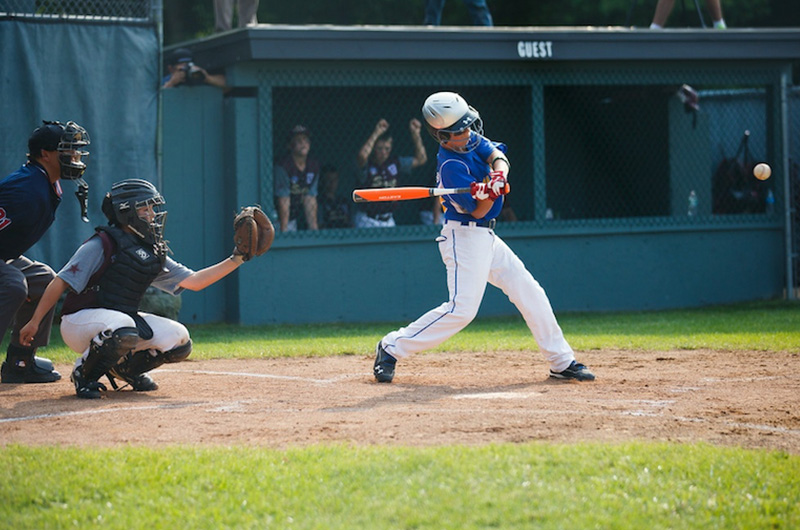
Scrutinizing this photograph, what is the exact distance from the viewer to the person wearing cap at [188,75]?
39.4 ft

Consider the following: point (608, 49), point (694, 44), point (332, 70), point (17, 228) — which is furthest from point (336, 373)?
point (694, 44)

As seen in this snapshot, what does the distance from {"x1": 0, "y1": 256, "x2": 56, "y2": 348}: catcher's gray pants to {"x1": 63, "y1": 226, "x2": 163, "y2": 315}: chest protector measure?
578 millimetres

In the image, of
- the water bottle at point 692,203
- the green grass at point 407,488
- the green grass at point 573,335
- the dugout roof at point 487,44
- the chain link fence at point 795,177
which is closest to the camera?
the green grass at point 407,488

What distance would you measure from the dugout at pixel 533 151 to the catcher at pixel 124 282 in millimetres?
4981

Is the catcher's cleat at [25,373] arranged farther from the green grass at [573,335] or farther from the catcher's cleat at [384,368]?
the catcher's cleat at [384,368]

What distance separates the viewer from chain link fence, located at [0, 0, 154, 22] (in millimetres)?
10727

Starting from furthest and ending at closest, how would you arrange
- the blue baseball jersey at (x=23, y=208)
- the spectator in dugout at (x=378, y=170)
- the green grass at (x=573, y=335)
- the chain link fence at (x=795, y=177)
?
the chain link fence at (x=795, y=177) → the spectator in dugout at (x=378, y=170) → the green grass at (x=573, y=335) → the blue baseball jersey at (x=23, y=208)

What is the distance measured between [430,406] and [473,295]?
1.09 meters

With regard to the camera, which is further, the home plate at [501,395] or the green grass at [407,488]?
the home plate at [501,395]

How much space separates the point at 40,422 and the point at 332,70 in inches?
284

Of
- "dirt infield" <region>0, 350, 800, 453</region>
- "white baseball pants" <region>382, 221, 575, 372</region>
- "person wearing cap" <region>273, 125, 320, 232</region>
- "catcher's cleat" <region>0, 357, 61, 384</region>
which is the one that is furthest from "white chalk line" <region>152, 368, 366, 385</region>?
"person wearing cap" <region>273, 125, 320, 232</region>

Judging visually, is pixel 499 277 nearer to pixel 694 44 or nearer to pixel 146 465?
pixel 146 465

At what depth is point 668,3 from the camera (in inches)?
534

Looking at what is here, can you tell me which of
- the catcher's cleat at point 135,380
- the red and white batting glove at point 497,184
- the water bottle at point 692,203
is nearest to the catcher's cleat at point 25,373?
the catcher's cleat at point 135,380
